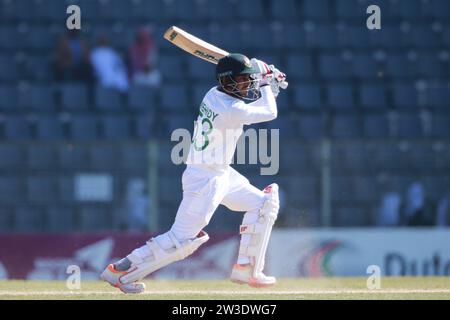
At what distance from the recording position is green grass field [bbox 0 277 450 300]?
29.0 ft

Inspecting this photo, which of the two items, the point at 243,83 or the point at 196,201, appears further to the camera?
the point at 243,83

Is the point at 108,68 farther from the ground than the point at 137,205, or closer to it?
farther from the ground

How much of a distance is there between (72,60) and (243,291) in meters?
7.78

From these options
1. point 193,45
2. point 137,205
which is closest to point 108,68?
point 137,205

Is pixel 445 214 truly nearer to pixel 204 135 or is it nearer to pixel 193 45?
pixel 193 45

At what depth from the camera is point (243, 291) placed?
30.8 ft

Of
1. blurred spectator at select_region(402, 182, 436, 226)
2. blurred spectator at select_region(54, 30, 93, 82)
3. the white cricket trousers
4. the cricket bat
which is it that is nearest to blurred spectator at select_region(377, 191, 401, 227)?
blurred spectator at select_region(402, 182, 436, 226)

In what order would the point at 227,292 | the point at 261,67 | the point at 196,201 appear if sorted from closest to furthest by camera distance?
the point at 196,201 → the point at 261,67 → the point at 227,292

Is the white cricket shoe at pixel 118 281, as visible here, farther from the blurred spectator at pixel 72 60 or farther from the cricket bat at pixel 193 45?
the blurred spectator at pixel 72 60

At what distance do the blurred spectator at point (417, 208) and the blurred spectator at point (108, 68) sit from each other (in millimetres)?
4841

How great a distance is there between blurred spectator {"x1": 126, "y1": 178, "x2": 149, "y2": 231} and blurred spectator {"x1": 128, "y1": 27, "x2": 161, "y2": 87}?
3840 millimetres

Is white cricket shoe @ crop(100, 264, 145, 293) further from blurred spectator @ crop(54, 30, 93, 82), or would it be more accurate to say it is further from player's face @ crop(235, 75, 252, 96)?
blurred spectator @ crop(54, 30, 93, 82)

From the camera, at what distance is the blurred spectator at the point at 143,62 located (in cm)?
1639
